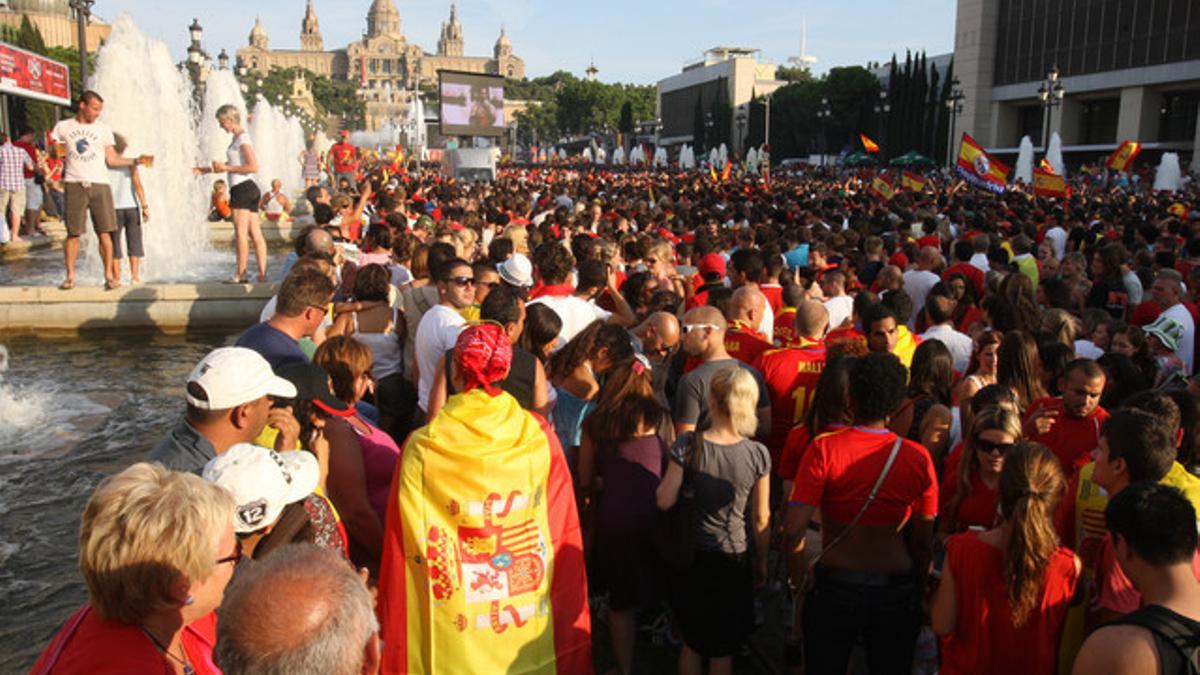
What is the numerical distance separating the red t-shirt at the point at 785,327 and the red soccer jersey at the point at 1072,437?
206cm

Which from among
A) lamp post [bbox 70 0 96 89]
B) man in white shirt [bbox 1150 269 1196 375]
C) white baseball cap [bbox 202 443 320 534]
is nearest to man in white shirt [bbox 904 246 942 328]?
man in white shirt [bbox 1150 269 1196 375]

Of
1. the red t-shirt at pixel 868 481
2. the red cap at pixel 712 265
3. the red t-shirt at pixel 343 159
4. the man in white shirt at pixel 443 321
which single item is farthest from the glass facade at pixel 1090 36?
the red t-shirt at pixel 868 481

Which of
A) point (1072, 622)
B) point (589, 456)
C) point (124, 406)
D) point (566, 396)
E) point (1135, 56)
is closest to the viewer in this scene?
point (1072, 622)

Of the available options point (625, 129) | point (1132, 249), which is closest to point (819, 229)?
point (1132, 249)

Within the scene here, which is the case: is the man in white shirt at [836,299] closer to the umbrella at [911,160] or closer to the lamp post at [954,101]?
the lamp post at [954,101]

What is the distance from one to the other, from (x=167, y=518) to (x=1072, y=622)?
10.0 ft

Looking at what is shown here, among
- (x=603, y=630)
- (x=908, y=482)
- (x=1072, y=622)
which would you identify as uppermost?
(x=908, y=482)

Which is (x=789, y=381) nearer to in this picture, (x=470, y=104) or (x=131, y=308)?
(x=131, y=308)

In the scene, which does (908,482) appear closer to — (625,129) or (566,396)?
(566,396)

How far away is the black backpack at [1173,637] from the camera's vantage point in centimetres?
254

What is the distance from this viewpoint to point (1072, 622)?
3.40 meters

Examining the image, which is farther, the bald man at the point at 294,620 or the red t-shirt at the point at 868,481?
the red t-shirt at the point at 868,481

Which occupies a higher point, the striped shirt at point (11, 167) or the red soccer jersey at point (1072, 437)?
the striped shirt at point (11, 167)

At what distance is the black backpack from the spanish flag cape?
2.00 meters
